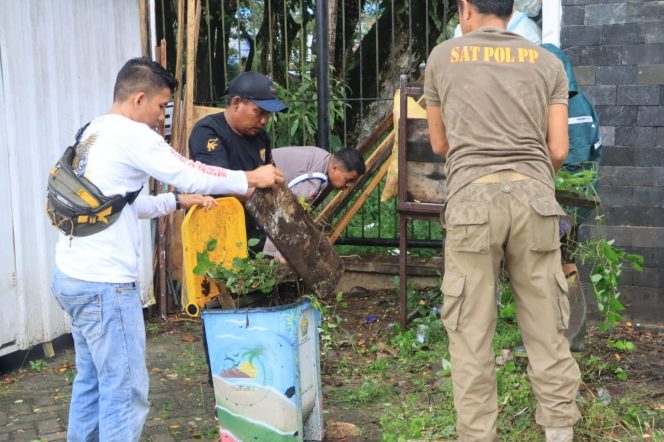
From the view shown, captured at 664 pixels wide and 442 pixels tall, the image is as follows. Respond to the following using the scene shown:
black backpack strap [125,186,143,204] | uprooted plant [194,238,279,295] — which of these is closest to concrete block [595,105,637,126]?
uprooted plant [194,238,279,295]

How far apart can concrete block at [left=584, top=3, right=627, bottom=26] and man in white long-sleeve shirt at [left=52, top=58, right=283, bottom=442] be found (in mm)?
3266

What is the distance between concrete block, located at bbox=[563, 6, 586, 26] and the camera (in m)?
5.60

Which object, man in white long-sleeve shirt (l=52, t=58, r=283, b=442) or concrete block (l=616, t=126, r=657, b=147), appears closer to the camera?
man in white long-sleeve shirt (l=52, t=58, r=283, b=442)

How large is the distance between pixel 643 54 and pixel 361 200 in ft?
7.59

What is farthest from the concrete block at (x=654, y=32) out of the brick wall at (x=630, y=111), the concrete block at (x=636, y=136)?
the concrete block at (x=636, y=136)

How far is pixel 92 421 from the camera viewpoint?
3.47 m

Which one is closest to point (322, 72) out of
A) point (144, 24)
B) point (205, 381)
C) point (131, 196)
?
point (144, 24)

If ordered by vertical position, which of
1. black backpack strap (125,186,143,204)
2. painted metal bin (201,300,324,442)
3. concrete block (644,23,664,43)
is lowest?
painted metal bin (201,300,324,442)

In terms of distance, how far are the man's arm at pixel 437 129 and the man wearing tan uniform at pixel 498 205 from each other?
34mm

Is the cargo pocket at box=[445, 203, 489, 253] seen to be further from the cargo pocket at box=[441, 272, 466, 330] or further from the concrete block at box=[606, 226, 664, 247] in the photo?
the concrete block at box=[606, 226, 664, 247]

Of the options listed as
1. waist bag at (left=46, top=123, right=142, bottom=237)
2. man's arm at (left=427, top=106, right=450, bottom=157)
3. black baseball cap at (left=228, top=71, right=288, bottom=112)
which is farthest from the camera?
black baseball cap at (left=228, top=71, right=288, bottom=112)

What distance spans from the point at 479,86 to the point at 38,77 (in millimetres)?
3278

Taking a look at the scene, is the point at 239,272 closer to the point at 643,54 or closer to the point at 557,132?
the point at 557,132

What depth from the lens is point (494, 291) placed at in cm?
→ 339
